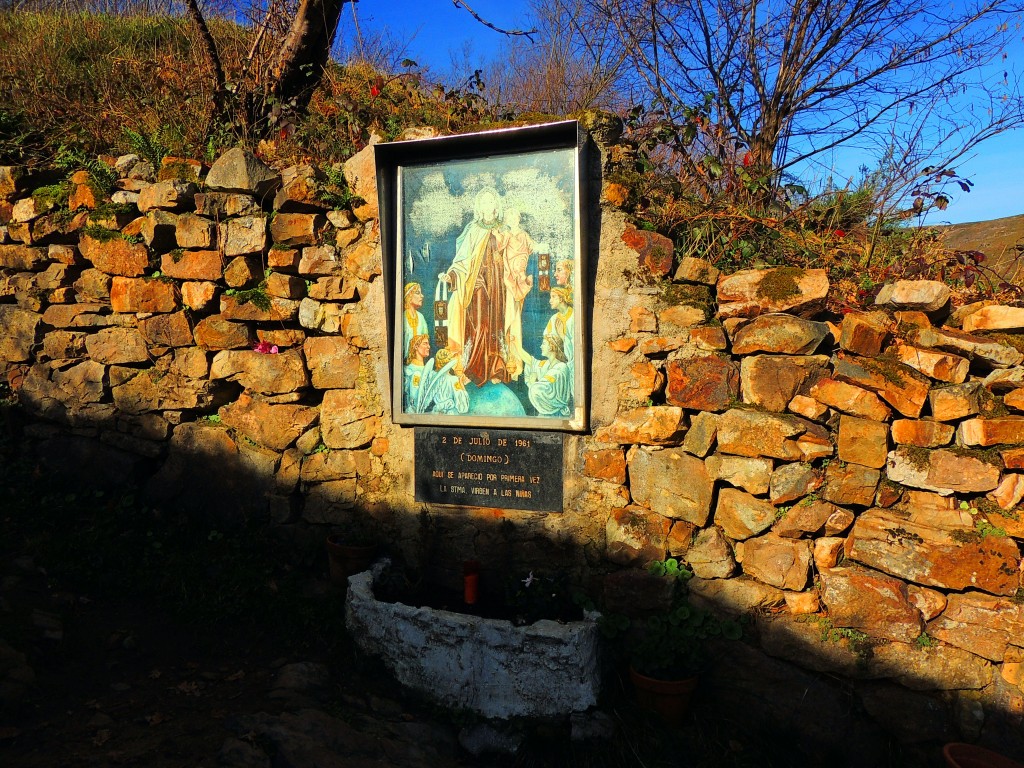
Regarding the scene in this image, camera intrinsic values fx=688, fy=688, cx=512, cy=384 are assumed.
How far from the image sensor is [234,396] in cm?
474

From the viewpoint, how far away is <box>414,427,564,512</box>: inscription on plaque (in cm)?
383

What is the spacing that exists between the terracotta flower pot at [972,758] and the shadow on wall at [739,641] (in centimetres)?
18

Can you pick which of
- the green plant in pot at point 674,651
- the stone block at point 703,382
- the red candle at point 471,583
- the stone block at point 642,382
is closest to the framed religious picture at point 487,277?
the stone block at point 642,382

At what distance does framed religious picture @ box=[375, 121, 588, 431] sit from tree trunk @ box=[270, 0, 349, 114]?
2687 millimetres

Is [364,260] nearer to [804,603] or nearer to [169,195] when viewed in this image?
[169,195]

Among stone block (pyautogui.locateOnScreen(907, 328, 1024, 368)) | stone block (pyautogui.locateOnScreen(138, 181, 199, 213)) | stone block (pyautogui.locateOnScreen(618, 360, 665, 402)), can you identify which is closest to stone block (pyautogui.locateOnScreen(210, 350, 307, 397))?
stone block (pyautogui.locateOnScreen(138, 181, 199, 213))

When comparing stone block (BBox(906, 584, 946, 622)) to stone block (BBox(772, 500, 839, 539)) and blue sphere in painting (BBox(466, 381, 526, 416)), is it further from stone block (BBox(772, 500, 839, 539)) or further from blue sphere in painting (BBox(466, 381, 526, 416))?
blue sphere in painting (BBox(466, 381, 526, 416))

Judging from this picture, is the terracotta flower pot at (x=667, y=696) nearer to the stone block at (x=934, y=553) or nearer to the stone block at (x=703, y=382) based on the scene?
the stone block at (x=934, y=553)

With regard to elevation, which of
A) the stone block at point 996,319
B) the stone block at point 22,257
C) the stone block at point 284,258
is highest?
the stone block at point 22,257

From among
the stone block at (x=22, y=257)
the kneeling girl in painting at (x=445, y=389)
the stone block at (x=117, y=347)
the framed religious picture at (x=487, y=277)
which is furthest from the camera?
the stone block at (x=22, y=257)

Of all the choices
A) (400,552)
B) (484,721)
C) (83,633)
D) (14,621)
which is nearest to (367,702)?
(484,721)

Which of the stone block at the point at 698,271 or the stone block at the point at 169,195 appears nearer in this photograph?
the stone block at the point at 698,271

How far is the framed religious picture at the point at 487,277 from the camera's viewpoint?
3699 millimetres

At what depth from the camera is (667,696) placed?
3.30 metres
